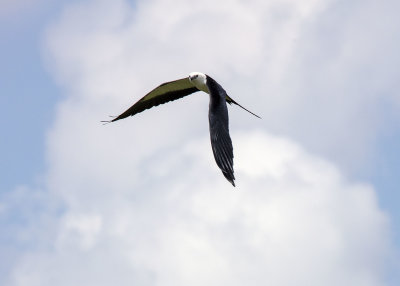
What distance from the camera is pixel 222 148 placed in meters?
29.0

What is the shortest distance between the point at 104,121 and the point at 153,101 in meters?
3.67

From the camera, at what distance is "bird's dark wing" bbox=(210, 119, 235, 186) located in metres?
28.0

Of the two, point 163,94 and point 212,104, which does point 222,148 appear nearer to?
point 212,104

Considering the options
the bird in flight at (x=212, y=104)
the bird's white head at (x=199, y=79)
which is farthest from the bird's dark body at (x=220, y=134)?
the bird's white head at (x=199, y=79)

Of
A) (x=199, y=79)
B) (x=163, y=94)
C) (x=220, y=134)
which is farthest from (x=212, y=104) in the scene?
(x=163, y=94)

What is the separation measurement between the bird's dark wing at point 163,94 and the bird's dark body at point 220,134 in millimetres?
6462

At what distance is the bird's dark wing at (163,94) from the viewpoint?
3912 centimetres

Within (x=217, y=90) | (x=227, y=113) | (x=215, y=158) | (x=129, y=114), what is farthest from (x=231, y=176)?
(x=129, y=114)

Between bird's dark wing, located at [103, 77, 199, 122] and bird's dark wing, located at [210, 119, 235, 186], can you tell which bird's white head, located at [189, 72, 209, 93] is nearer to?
bird's dark wing, located at [103, 77, 199, 122]

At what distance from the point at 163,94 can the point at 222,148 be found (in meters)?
11.0

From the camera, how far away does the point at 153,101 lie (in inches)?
1572

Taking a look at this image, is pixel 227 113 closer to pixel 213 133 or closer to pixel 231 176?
pixel 213 133

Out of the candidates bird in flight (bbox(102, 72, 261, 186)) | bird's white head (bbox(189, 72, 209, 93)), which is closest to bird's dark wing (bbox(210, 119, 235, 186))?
bird in flight (bbox(102, 72, 261, 186))

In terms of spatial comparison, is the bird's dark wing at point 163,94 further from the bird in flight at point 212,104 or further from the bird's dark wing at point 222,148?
the bird's dark wing at point 222,148
